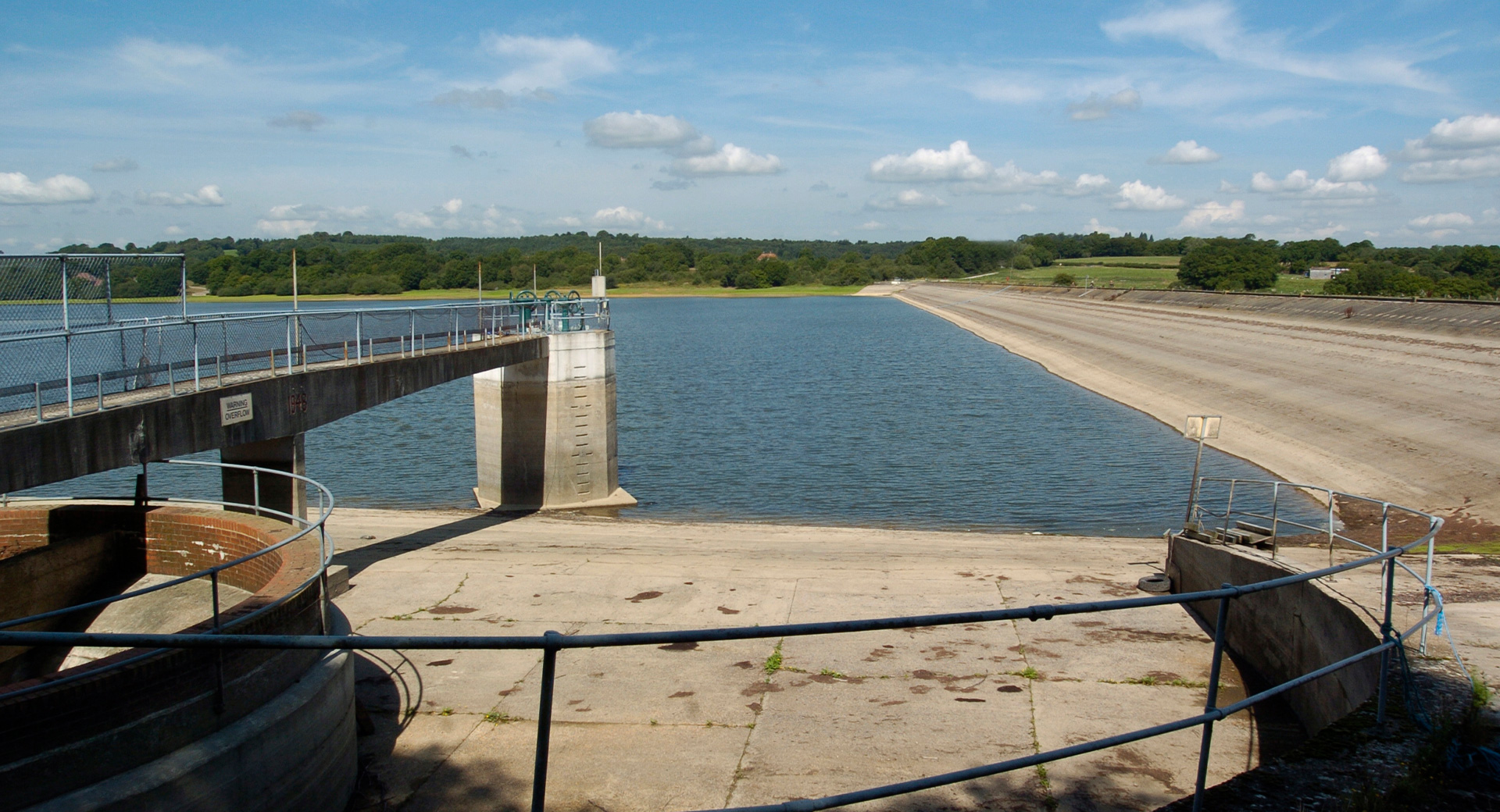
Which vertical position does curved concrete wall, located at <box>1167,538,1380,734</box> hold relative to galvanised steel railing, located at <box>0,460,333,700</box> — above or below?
below

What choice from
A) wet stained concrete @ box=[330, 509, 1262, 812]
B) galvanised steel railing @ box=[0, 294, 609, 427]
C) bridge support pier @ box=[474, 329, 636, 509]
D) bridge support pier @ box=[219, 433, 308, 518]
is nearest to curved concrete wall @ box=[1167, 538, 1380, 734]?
wet stained concrete @ box=[330, 509, 1262, 812]

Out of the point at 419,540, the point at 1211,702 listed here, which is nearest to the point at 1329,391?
the point at 419,540

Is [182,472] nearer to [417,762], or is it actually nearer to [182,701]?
[417,762]

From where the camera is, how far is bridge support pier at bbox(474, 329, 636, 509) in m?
27.0

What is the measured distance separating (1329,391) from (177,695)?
1749 inches

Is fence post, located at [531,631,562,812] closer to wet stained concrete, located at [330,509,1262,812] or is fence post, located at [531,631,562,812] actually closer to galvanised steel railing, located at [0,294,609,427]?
wet stained concrete, located at [330,509,1262,812]

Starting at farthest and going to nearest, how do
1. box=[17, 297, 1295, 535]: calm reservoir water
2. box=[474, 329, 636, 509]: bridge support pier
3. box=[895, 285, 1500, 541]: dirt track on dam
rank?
box=[895, 285, 1500, 541]: dirt track on dam
box=[17, 297, 1295, 535]: calm reservoir water
box=[474, 329, 636, 509]: bridge support pier

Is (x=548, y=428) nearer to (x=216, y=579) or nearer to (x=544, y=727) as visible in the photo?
(x=216, y=579)

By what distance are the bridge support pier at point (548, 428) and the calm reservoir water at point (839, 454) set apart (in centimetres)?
161

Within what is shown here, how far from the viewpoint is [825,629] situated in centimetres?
335

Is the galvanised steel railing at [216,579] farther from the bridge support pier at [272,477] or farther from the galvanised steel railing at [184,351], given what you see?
the galvanised steel railing at [184,351]

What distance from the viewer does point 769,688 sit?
37.9 ft

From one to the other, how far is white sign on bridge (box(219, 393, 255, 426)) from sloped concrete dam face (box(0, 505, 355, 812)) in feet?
7.84

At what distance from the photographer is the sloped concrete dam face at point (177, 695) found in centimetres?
619
